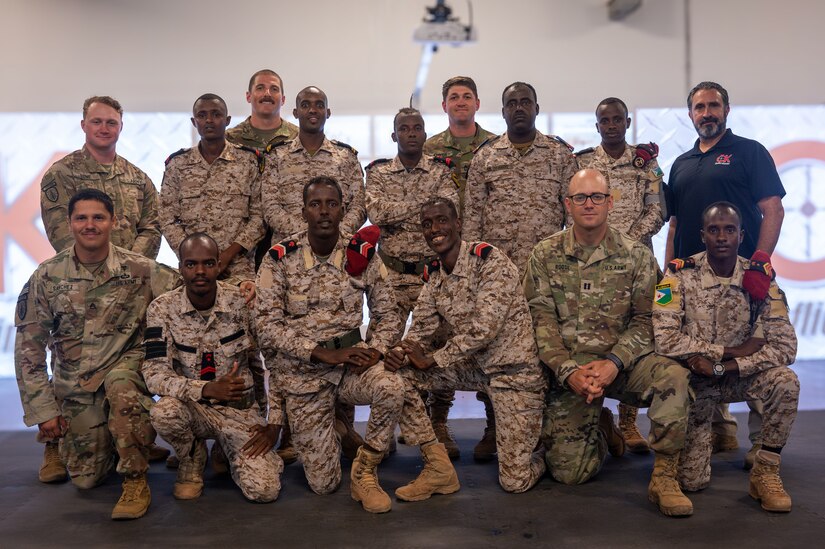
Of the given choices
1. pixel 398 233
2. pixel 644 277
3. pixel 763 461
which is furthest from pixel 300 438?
pixel 763 461

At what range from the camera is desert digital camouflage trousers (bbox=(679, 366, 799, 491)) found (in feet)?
12.2

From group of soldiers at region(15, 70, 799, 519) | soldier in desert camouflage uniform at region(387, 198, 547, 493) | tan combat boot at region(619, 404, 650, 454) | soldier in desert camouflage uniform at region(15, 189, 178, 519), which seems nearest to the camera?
group of soldiers at region(15, 70, 799, 519)

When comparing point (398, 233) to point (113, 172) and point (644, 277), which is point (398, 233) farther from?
point (113, 172)

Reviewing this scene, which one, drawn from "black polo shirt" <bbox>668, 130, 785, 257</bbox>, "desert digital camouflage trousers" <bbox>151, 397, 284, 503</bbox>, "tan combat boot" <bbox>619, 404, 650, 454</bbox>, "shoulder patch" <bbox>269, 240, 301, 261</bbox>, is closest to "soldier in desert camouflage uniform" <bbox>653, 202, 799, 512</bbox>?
"tan combat boot" <bbox>619, 404, 650, 454</bbox>

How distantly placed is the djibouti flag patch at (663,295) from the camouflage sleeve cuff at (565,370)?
0.53 metres

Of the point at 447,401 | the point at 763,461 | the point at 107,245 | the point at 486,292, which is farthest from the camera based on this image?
the point at 447,401

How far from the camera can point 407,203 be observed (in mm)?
4668

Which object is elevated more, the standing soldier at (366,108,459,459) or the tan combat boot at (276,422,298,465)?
the standing soldier at (366,108,459,459)

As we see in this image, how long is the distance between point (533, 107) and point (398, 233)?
3.65 feet

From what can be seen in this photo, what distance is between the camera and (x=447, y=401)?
468 centimetres

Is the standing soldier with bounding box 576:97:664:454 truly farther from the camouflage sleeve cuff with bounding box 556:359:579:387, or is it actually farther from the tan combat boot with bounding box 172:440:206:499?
the tan combat boot with bounding box 172:440:206:499

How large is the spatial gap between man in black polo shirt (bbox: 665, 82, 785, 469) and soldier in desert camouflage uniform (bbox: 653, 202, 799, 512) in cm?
82

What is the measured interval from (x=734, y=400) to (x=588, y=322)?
2.68ft

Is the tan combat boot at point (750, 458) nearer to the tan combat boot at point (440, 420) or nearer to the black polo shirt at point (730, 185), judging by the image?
the black polo shirt at point (730, 185)
